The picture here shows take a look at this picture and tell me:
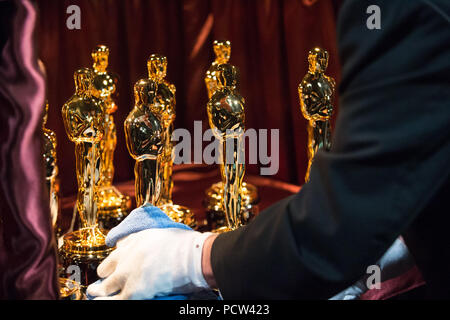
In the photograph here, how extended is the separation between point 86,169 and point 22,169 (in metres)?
0.30

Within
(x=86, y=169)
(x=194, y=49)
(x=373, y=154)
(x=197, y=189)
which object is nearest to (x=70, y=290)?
(x=86, y=169)

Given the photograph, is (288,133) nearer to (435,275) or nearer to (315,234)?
(435,275)

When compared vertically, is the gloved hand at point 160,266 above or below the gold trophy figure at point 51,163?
below

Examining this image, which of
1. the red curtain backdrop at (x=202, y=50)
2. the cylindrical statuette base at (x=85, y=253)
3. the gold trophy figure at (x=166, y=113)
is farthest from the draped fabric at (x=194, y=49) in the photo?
the cylindrical statuette base at (x=85, y=253)

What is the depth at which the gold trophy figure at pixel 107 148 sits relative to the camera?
0.97 m

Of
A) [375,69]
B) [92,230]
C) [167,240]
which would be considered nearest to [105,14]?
[92,230]

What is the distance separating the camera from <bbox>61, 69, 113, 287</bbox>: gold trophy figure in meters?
Result: 0.74

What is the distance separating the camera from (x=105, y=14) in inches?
52.2

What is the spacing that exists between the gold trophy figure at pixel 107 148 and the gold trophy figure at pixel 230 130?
0.85 ft

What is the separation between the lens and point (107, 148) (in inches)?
41.7

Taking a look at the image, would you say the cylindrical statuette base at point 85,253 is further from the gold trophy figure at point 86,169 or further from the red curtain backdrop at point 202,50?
the red curtain backdrop at point 202,50

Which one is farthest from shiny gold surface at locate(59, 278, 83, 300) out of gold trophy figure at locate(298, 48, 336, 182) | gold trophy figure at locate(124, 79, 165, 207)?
gold trophy figure at locate(298, 48, 336, 182)

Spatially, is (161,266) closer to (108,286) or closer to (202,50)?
(108,286)

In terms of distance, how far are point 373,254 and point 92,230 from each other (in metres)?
0.44
